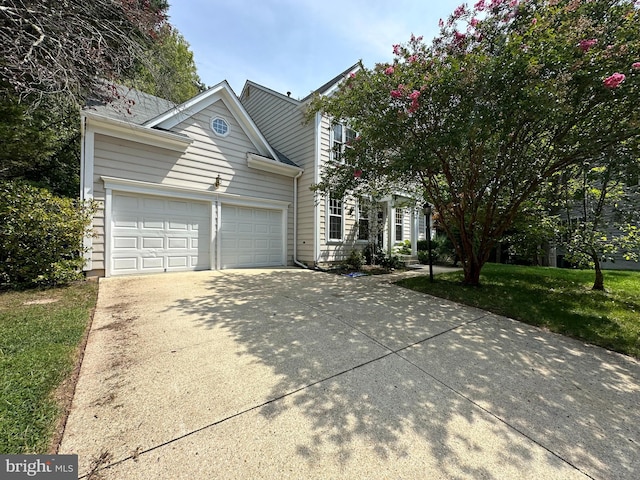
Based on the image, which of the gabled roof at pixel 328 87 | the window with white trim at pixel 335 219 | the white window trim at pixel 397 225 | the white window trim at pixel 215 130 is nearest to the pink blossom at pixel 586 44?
the gabled roof at pixel 328 87

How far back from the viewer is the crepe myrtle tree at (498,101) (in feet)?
12.4

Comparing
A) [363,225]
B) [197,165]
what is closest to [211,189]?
A: [197,165]

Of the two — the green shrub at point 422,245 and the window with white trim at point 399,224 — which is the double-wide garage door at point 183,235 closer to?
the window with white trim at point 399,224

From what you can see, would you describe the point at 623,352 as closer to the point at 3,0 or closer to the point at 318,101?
the point at 318,101

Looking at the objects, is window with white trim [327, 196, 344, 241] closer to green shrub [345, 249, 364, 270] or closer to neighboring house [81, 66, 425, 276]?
neighboring house [81, 66, 425, 276]

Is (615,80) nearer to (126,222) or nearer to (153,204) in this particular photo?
(153,204)

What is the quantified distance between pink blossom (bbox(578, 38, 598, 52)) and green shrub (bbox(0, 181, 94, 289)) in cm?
893

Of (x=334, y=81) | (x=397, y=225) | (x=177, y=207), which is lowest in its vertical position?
(x=397, y=225)

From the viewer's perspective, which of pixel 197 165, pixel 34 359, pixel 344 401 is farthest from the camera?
pixel 197 165

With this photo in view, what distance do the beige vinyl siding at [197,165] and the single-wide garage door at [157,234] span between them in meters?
0.37

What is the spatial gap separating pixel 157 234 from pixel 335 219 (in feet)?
18.3

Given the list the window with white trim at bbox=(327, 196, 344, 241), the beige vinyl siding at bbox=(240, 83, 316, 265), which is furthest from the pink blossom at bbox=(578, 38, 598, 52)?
the window with white trim at bbox=(327, 196, 344, 241)

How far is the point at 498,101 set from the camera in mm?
4191

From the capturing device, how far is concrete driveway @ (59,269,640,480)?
1.52 metres
